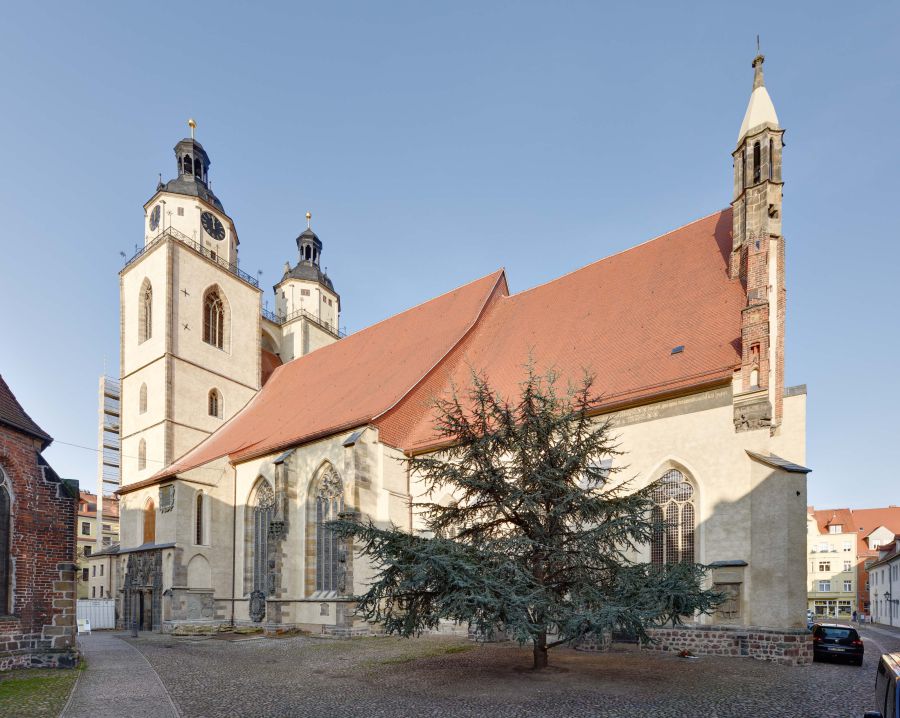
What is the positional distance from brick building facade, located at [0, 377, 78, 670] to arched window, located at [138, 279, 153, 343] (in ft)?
50.3

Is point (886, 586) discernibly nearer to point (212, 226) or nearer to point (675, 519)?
point (675, 519)

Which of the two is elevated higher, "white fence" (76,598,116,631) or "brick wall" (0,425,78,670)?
"brick wall" (0,425,78,670)

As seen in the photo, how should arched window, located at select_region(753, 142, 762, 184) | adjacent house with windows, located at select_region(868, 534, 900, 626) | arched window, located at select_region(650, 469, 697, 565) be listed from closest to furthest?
arched window, located at select_region(650, 469, 697, 565) → arched window, located at select_region(753, 142, 762, 184) → adjacent house with windows, located at select_region(868, 534, 900, 626)

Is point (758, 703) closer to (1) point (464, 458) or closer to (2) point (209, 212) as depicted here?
(1) point (464, 458)

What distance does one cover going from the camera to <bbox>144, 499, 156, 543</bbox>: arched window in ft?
82.4

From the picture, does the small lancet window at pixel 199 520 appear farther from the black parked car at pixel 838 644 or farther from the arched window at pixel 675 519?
the black parked car at pixel 838 644

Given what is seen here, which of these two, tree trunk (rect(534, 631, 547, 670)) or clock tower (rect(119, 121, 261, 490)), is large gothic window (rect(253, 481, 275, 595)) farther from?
tree trunk (rect(534, 631, 547, 670))

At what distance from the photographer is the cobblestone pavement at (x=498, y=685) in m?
8.38

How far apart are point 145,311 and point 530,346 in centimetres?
1908

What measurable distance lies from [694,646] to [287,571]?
1252cm

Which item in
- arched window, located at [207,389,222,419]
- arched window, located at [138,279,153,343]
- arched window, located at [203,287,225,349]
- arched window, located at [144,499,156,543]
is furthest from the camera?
arched window, located at [203,287,225,349]

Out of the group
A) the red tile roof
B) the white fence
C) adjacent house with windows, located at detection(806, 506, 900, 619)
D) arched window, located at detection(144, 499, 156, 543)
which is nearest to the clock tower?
the red tile roof

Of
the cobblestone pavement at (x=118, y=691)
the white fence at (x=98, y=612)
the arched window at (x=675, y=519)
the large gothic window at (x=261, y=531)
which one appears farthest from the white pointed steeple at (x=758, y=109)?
the white fence at (x=98, y=612)

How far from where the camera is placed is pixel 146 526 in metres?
25.4
